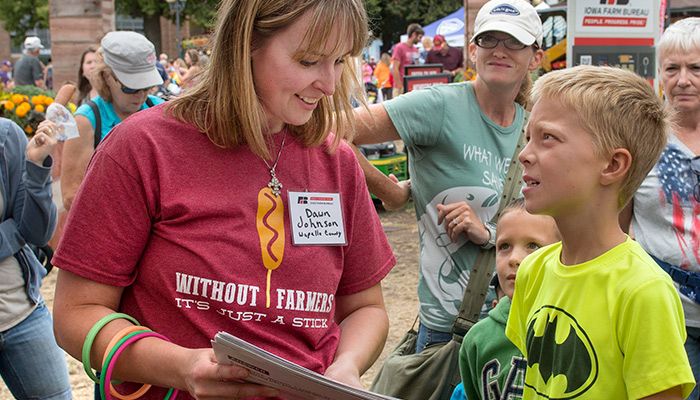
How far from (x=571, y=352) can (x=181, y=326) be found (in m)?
0.88

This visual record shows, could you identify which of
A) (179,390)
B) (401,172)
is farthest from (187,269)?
(401,172)

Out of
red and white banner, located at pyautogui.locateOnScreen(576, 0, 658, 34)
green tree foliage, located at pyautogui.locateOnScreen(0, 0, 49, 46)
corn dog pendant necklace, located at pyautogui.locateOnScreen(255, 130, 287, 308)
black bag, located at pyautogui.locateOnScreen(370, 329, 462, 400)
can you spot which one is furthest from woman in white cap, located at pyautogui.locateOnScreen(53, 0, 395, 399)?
green tree foliage, located at pyautogui.locateOnScreen(0, 0, 49, 46)

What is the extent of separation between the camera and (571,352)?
2.15 m

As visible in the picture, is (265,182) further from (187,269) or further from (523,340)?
(523,340)

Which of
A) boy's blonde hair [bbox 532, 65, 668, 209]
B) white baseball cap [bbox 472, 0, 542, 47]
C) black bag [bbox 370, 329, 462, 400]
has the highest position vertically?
white baseball cap [bbox 472, 0, 542, 47]

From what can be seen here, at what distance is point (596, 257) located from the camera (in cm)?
221

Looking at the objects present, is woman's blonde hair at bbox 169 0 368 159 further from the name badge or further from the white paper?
the white paper

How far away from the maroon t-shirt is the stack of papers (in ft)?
0.75

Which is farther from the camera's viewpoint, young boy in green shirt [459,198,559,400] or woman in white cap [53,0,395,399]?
young boy in green shirt [459,198,559,400]

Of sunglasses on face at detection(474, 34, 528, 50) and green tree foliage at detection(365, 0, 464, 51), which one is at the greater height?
sunglasses on face at detection(474, 34, 528, 50)

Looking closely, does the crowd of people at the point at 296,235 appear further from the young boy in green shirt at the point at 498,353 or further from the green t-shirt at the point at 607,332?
the young boy in green shirt at the point at 498,353

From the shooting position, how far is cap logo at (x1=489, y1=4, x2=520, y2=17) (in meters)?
3.68

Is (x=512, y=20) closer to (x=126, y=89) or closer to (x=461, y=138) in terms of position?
(x=461, y=138)

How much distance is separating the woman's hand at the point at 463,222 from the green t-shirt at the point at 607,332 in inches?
48.6
